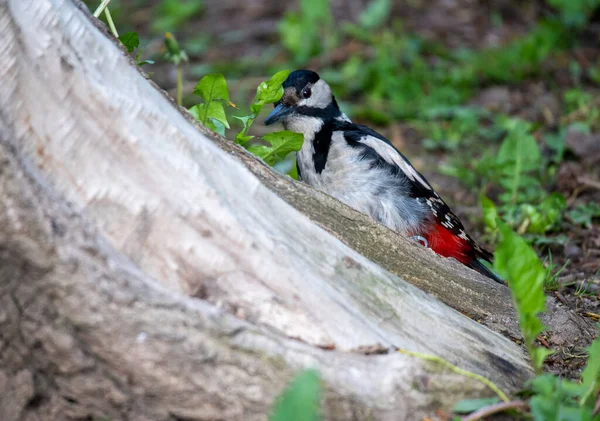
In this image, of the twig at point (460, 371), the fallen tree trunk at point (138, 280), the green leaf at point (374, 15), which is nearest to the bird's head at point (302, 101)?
the fallen tree trunk at point (138, 280)

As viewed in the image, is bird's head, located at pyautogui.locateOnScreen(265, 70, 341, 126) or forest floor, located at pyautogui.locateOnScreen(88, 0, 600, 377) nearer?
bird's head, located at pyautogui.locateOnScreen(265, 70, 341, 126)

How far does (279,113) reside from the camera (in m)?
4.83

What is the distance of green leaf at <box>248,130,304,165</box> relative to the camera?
339 centimetres

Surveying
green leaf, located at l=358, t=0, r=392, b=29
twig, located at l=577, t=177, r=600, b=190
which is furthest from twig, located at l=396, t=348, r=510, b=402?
green leaf, located at l=358, t=0, r=392, b=29

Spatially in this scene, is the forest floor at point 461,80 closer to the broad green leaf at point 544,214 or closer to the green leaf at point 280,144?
the broad green leaf at point 544,214

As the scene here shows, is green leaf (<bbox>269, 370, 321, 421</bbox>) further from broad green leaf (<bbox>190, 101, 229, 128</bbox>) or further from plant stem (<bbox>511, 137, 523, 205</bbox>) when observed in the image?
plant stem (<bbox>511, 137, 523, 205</bbox>)

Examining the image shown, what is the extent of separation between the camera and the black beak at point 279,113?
4.78 meters

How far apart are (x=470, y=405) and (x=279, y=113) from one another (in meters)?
2.79

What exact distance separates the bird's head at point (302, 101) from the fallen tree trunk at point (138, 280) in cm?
233

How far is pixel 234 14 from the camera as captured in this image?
10.1 meters

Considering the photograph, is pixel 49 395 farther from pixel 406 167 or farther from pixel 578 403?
pixel 406 167

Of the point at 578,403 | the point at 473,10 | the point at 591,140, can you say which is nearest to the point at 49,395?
the point at 578,403

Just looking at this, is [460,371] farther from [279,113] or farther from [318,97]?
[318,97]

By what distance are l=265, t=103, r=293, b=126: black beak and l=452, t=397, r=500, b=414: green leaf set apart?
2677mm
